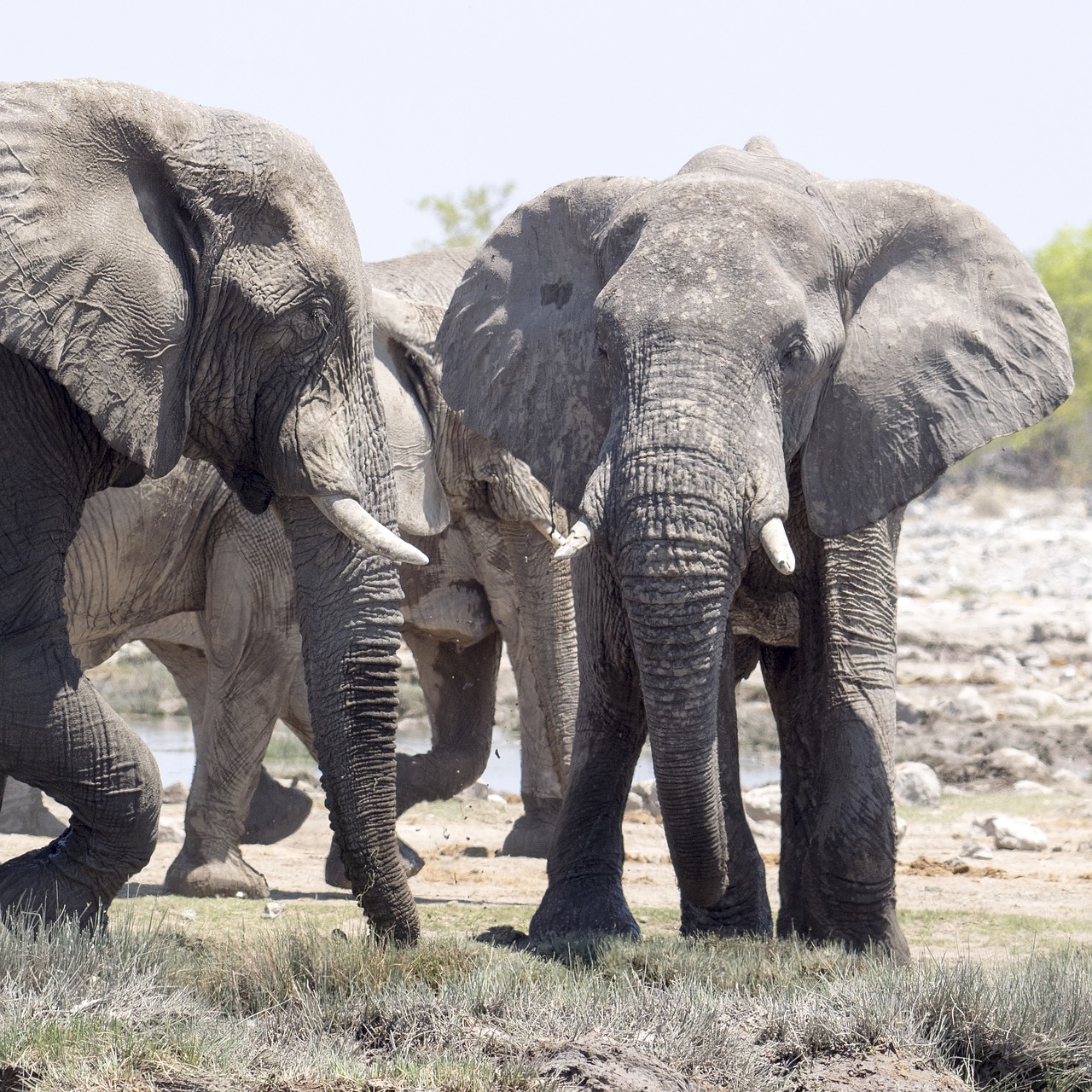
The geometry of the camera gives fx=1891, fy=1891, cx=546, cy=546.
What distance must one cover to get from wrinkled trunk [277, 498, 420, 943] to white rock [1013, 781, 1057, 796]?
7018 millimetres

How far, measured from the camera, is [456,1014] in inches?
188

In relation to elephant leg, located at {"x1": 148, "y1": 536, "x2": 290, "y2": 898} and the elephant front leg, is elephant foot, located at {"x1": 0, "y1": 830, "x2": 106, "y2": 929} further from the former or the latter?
elephant leg, located at {"x1": 148, "y1": 536, "x2": 290, "y2": 898}

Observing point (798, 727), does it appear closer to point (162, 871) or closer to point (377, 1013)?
point (377, 1013)

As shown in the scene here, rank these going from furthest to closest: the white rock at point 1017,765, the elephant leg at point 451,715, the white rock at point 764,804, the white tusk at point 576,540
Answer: the white rock at point 1017,765 < the white rock at point 764,804 < the elephant leg at point 451,715 < the white tusk at point 576,540

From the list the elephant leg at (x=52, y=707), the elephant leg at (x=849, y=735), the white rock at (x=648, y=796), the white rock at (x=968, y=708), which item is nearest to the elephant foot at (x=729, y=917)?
the elephant leg at (x=849, y=735)

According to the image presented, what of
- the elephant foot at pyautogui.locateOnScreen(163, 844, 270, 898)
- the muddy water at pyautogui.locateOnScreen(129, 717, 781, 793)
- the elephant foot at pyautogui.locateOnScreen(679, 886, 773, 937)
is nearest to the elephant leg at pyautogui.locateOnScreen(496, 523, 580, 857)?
the elephant foot at pyautogui.locateOnScreen(163, 844, 270, 898)

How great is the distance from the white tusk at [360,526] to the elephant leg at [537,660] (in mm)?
3412

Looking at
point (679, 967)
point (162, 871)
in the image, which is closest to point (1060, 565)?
point (162, 871)

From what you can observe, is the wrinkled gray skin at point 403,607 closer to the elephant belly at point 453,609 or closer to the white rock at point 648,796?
the elephant belly at point 453,609

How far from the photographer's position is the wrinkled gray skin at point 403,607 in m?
7.59

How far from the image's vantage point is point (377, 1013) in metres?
4.78

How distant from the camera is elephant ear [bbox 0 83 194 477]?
4844 millimetres

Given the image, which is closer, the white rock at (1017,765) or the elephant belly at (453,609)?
the elephant belly at (453,609)

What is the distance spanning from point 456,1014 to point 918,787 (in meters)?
6.70
